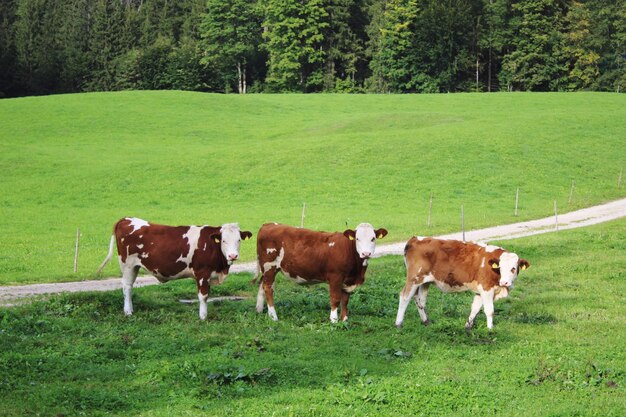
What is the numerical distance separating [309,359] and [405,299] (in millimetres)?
3559

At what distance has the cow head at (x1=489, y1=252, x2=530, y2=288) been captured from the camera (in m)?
15.9

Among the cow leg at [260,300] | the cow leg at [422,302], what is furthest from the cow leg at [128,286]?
the cow leg at [422,302]

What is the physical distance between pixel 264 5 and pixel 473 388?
11221cm

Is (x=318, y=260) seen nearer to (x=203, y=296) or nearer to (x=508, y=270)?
(x=203, y=296)

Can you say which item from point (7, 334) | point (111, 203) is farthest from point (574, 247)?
point (111, 203)

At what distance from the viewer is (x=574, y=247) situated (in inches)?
1184

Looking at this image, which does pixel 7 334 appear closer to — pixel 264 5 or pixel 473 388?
pixel 473 388

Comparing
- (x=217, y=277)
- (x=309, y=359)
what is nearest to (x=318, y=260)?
(x=217, y=277)

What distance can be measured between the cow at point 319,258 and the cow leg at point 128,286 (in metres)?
2.90

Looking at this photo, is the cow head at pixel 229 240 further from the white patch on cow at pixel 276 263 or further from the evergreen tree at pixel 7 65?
the evergreen tree at pixel 7 65

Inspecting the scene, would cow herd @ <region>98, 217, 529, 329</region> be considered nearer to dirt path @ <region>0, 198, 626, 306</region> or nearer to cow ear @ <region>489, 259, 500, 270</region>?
cow ear @ <region>489, 259, 500, 270</region>

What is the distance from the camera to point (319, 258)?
1712 cm

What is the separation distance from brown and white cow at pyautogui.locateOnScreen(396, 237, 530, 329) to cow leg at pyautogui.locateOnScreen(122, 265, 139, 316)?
607cm

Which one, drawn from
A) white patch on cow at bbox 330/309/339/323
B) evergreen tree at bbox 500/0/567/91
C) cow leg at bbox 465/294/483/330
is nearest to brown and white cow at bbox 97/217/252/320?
white patch on cow at bbox 330/309/339/323
